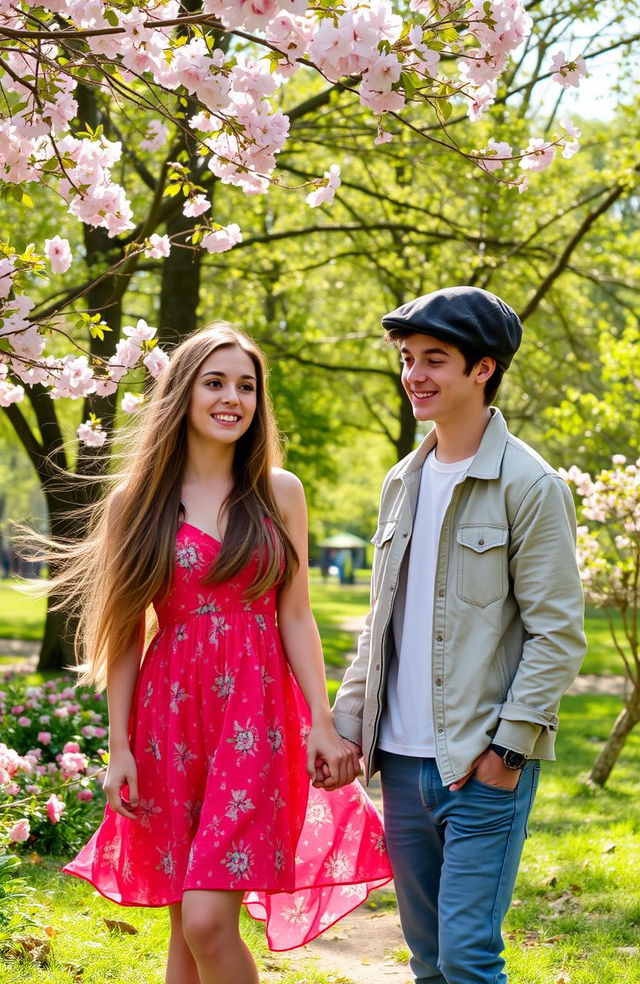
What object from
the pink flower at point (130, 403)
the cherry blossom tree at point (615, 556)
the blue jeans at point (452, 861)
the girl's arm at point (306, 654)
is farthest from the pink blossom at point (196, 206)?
the cherry blossom tree at point (615, 556)

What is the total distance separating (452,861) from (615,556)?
499 centimetres

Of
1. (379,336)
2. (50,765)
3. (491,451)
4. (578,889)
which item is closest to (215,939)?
(491,451)

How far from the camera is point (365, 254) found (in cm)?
1380

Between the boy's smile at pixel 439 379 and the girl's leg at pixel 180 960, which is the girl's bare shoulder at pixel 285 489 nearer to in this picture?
the boy's smile at pixel 439 379

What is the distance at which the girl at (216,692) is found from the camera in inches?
127

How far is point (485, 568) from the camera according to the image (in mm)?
2994

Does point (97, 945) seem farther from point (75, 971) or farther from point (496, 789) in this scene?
point (496, 789)

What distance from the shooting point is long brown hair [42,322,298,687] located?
339cm

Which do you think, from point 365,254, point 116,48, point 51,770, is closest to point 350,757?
point 116,48

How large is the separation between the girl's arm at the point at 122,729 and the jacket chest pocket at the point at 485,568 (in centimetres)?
103

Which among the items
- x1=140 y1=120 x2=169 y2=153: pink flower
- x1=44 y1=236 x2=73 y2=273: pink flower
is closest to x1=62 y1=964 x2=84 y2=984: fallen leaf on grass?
x1=44 y1=236 x2=73 y2=273: pink flower

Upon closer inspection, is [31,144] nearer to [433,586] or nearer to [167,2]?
[167,2]

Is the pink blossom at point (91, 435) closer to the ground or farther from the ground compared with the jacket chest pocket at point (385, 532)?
farther from the ground

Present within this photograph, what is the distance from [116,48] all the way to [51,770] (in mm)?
3857
